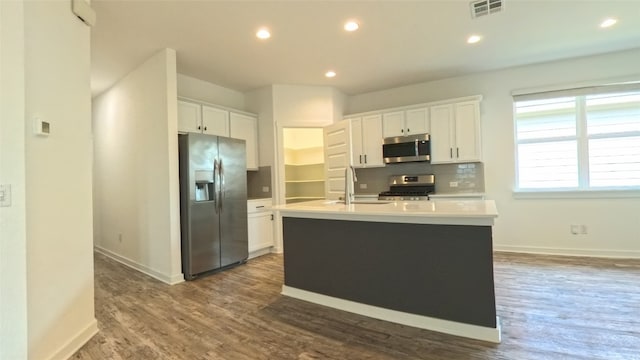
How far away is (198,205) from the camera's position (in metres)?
3.70

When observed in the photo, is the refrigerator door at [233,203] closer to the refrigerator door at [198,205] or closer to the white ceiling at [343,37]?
the refrigerator door at [198,205]

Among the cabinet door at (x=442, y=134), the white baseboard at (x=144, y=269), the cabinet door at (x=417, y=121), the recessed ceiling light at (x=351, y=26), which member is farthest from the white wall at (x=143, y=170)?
the cabinet door at (x=442, y=134)

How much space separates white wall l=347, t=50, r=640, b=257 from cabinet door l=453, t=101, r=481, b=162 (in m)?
0.37

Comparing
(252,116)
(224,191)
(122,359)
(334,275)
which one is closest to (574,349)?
(334,275)

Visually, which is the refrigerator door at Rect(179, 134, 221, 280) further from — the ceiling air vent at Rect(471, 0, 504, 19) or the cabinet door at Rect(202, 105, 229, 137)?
the ceiling air vent at Rect(471, 0, 504, 19)

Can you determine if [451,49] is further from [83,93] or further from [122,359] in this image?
[122,359]

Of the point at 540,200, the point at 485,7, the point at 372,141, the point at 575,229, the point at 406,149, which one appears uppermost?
the point at 485,7

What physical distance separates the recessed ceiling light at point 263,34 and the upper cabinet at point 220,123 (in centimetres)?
149

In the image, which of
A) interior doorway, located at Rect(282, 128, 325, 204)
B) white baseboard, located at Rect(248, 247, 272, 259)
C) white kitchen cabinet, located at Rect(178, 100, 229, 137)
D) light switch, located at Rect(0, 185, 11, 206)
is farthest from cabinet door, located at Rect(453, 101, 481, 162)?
light switch, located at Rect(0, 185, 11, 206)

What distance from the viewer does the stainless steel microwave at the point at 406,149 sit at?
4734 mm

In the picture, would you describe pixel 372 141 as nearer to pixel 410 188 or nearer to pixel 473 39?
pixel 410 188

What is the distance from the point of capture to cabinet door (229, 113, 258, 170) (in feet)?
15.5

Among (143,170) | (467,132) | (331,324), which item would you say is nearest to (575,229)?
(467,132)

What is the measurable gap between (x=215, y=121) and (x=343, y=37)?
2245mm
